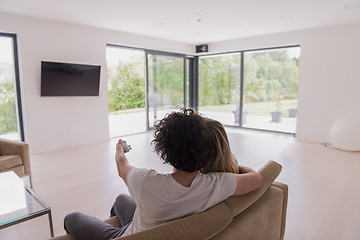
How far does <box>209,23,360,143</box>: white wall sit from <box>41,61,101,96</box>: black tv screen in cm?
426

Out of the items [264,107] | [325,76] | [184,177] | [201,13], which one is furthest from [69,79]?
[325,76]

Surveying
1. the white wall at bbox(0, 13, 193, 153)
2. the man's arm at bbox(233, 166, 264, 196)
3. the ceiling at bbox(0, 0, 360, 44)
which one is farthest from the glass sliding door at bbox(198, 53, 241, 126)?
the man's arm at bbox(233, 166, 264, 196)

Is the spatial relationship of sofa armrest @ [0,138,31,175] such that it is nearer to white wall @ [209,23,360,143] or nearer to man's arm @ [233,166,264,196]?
man's arm @ [233,166,264,196]

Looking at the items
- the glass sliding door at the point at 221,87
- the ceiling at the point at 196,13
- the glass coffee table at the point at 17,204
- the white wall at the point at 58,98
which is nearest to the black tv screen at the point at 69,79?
the white wall at the point at 58,98

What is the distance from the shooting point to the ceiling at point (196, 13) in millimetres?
3746

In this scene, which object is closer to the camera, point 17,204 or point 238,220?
point 238,220

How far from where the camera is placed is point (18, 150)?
3025 mm

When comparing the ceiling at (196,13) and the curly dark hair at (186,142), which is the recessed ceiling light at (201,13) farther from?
the curly dark hair at (186,142)

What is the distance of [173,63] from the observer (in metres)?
7.26

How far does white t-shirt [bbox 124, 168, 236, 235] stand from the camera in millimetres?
990

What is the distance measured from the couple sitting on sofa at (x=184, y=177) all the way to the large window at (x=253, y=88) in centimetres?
510

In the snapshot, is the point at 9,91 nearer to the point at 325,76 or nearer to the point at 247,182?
the point at 247,182

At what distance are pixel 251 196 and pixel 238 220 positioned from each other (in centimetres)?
13

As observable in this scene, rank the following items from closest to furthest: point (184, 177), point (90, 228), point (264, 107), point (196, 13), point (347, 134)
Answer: point (184, 177) → point (90, 228) → point (196, 13) → point (347, 134) → point (264, 107)
